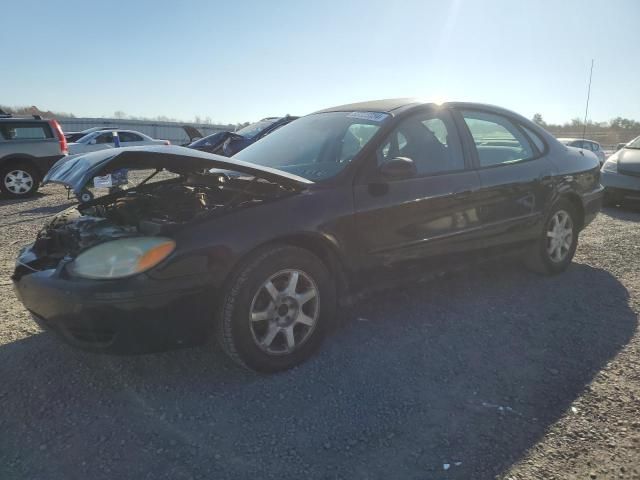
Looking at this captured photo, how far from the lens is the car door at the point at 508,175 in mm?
3820

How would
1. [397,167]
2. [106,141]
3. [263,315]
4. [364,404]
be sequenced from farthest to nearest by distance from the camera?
[106,141] → [397,167] → [263,315] → [364,404]

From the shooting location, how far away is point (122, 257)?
248cm

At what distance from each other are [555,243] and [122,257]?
3760 millimetres

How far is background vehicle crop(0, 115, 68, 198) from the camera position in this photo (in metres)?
10.3

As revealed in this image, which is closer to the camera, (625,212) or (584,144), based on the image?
(625,212)

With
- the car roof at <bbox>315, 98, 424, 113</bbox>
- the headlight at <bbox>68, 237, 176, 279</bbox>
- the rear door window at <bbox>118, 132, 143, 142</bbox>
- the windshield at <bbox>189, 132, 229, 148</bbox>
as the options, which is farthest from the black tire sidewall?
the rear door window at <bbox>118, 132, 143, 142</bbox>

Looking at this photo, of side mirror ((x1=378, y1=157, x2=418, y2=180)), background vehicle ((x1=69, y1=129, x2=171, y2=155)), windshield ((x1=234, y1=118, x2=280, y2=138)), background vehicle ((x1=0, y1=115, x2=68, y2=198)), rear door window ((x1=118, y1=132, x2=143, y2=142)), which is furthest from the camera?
rear door window ((x1=118, y1=132, x2=143, y2=142))

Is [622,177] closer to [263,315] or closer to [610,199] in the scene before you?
[610,199]

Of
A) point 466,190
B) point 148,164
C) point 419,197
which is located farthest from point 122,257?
point 466,190

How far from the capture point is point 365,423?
2.40 meters

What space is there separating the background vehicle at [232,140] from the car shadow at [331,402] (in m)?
7.39

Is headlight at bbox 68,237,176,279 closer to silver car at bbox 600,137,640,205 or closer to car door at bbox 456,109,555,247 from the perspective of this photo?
car door at bbox 456,109,555,247

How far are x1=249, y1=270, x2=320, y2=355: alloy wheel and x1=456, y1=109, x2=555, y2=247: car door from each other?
163 centimetres

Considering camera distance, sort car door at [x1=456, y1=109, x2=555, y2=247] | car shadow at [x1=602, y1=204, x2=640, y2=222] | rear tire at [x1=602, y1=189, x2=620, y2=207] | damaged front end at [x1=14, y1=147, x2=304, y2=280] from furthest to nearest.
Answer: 1. rear tire at [x1=602, y1=189, x2=620, y2=207]
2. car shadow at [x1=602, y1=204, x2=640, y2=222]
3. car door at [x1=456, y1=109, x2=555, y2=247]
4. damaged front end at [x1=14, y1=147, x2=304, y2=280]
